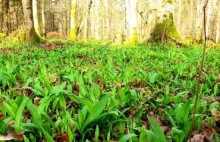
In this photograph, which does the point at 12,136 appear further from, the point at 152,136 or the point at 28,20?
the point at 28,20

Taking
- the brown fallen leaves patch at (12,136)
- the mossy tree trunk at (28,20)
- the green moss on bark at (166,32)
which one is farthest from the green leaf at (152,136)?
the green moss on bark at (166,32)

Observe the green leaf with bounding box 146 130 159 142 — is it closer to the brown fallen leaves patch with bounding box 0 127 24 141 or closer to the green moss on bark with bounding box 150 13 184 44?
the brown fallen leaves patch with bounding box 0 127 24 141

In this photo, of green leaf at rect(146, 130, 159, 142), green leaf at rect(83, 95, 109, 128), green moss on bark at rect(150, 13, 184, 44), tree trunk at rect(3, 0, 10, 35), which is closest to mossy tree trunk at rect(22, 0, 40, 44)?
green moss on bark at rect(150, 13, 184, 44)

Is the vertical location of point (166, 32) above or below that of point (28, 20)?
below

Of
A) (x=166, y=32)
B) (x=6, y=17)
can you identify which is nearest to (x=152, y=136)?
(x=166, y=32)

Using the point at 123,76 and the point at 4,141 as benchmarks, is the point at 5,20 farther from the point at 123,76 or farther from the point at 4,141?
the point at 4,141

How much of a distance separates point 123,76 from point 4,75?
1.42 metres

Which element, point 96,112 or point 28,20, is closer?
point 96,112

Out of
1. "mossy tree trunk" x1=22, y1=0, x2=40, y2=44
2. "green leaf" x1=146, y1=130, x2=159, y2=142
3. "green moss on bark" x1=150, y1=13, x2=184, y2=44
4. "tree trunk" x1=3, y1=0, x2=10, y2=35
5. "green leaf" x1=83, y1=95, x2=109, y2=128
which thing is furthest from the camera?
"tree trunk" x1=3, y1=0, x2=10, y2=35

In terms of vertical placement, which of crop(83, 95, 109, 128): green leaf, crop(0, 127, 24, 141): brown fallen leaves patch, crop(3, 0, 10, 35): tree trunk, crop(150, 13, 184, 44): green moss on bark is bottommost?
crop(0, 127, 24, 141): brown fallen leaves patch

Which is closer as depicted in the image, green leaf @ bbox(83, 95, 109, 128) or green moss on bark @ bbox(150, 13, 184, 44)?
green leaf @ bbox(83, 95, 109, 128)

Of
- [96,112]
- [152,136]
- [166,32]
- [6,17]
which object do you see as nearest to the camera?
[152,136]

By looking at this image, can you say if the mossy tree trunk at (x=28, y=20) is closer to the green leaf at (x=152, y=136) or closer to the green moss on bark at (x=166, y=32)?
the green moss on bark at (x=166, y=32)

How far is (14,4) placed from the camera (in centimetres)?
1360
